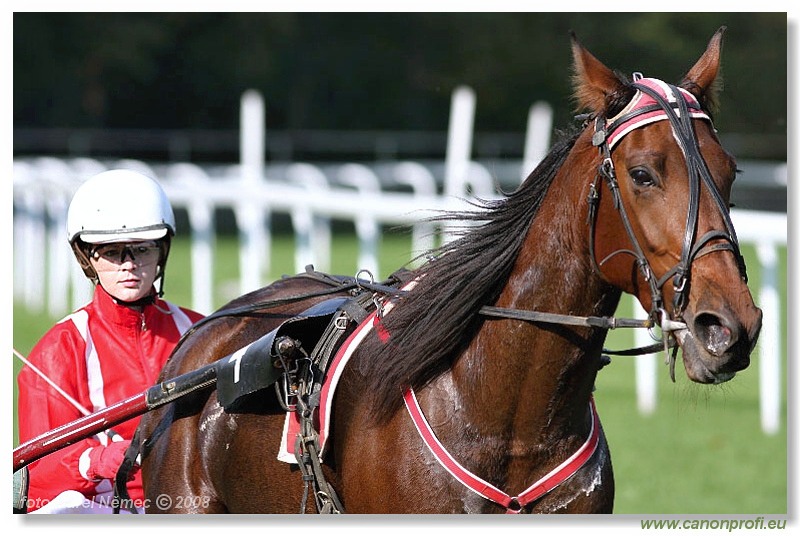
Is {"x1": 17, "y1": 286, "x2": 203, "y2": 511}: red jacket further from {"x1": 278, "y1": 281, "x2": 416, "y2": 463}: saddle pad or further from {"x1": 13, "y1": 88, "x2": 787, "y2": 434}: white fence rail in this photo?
{"x1": 278, "y1": 281, "x2": 416, "y2": 463}: saddle pad

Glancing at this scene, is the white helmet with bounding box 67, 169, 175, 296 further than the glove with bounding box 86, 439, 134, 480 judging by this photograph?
Yes

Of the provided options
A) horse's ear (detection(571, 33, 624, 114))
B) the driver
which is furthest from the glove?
horse's ear (detection(571, 33, 624, 114))

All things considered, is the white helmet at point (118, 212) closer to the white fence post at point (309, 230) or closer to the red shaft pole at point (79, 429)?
the red shaft pole at point (79, 429)

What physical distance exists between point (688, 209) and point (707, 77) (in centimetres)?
49

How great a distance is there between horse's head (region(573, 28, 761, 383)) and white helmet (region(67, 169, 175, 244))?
5.38 feet

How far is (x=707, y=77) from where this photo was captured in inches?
113

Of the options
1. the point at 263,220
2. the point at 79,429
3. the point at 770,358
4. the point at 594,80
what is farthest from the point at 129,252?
the point at 263,220

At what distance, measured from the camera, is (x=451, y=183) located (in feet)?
33.4

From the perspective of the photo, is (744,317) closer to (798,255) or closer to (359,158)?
(798,255)

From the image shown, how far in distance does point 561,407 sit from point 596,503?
0.28 m

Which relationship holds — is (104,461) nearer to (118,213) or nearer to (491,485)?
(118,213)

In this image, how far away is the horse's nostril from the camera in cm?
243

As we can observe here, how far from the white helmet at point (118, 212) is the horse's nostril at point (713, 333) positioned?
200cm
